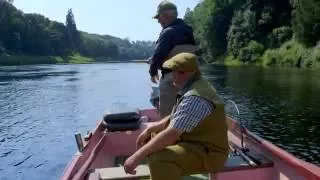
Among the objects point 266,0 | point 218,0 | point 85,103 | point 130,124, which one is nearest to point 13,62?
point 218,0

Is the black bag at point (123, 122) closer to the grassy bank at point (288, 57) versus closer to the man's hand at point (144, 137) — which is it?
the man's hand at point (144, 137)

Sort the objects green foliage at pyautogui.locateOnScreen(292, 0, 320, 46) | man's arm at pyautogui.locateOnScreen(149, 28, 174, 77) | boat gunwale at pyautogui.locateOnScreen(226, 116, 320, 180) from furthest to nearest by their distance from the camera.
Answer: green foliage at pyautogui.locateOnScreen(292, 0, 320, 46) < man's arm at pyautogui.locateOnScreen(149, 28, 174, 77) < boat gunwale at pyautogui.locateOnScreen(226, 116, 320, 180)

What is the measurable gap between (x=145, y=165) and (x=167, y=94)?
78.7 inches

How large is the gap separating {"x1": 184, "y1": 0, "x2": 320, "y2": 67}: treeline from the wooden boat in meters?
52.4

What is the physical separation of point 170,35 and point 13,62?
120 meters

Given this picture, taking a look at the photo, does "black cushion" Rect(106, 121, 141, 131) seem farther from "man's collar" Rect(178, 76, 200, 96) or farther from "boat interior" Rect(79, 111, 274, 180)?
"man's collar" Rect(178, 76, 200, 96)

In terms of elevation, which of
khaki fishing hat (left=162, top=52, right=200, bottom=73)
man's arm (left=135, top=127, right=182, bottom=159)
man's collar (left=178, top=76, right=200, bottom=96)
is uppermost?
khaki fishing hat (left=162, top=52, right=200, bottom=73)

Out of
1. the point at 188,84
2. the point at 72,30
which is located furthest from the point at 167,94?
the point at 72,30

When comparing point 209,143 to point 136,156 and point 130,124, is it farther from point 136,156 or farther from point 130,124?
point 130,124

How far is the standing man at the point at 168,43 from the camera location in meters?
8.42

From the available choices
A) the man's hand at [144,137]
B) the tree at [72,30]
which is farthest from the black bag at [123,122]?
the tree at [72,30]

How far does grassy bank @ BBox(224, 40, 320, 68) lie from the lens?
59744 mm

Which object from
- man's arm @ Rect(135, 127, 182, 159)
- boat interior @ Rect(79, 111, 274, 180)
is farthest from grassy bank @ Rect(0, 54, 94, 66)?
man's arm @ Rect(135, 127, 182, 159)

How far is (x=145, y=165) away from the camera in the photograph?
694 cm
